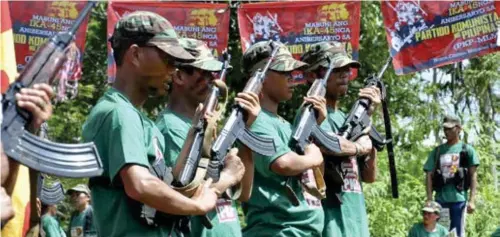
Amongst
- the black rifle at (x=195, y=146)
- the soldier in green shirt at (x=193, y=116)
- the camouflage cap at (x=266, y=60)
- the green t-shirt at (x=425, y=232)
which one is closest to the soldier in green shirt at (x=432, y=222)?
the green t-shirt at (x=425, y=232)

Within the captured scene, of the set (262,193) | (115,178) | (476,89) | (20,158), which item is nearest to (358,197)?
(262,193)

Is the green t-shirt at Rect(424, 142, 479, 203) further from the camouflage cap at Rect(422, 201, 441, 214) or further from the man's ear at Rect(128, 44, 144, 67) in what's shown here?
the man's ear at Rect(128, 44, 144, 67)

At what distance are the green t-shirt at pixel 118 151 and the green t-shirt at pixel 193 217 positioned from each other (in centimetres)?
81

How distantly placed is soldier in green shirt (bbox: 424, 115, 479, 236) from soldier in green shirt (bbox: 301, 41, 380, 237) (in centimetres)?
495

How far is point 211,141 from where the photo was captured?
5953 millimetres

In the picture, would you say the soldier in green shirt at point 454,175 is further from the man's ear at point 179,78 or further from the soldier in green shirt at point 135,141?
the soldier in green shirt at point 135,141

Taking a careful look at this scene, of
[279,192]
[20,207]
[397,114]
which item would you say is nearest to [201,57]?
[279,192]

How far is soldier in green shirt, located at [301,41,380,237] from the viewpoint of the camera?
26.6 feet

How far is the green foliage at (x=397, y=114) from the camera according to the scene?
16.3 metres

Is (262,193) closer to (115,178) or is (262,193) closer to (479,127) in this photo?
(115,178)

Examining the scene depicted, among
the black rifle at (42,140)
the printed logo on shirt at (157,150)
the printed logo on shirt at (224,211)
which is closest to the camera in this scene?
the black rifle at (42,140)

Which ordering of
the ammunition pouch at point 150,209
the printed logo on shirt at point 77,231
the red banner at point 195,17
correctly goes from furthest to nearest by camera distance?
the printed logo on shirt at point 77,231
the red banner at point 195,17
the ammunition pouch at point 150,209

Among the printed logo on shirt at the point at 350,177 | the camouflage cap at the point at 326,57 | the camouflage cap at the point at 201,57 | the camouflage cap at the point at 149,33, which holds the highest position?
the camouflage cap at the point at 149,33

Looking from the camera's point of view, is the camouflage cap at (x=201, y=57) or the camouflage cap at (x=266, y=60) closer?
the camouflage cap at (x=201, y=57)
